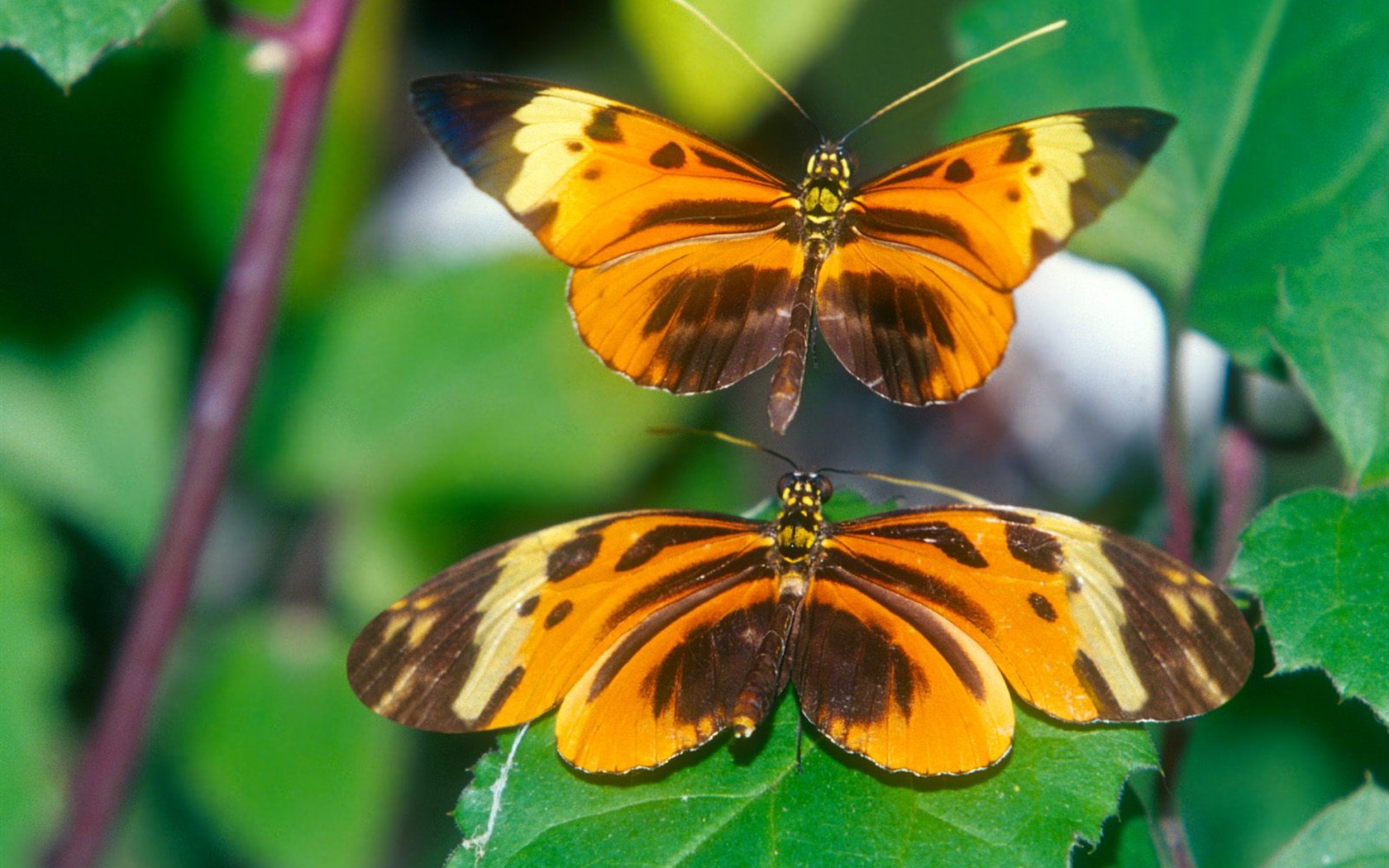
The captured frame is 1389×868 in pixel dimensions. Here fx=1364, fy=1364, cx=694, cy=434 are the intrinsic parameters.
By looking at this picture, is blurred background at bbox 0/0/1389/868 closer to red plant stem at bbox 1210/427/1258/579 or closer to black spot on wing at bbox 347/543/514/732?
red plant stem at bbox 1210/427/1258/579

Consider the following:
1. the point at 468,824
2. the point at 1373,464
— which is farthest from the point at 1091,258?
the point at 468,824

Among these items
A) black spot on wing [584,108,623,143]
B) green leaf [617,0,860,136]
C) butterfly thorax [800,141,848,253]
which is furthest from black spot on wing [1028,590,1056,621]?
green leaf [617,0,860,136]

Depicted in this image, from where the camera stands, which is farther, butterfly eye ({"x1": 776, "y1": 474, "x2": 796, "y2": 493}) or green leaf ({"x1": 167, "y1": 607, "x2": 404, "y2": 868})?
green leaf ({"x1": 167, "y1": 607, "x2": 404, "y2": 868})

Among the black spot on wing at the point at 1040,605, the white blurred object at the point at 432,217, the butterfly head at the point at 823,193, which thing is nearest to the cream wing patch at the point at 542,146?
the butterfly head at the point at 823,193

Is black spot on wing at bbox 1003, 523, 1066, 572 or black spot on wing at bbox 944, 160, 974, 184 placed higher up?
black spot on wing at bbox 944, 160, 974, 184

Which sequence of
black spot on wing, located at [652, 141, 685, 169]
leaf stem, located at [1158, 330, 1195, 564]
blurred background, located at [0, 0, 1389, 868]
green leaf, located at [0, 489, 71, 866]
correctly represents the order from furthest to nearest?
blurred background, located at [0, 0, 1389, 868] < green leaf, located at [0, 489, 71, 866] < leaf stem, located at [1158, 330, 1195, 564] < black spot on wing, located at [652, 141, 685, 169]

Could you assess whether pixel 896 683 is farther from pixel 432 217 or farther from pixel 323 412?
pixel 432 217

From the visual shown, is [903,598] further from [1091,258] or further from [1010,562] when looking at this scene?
[1091,258]
